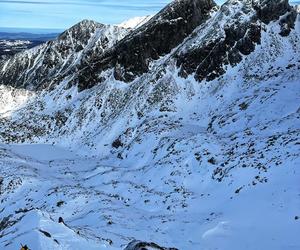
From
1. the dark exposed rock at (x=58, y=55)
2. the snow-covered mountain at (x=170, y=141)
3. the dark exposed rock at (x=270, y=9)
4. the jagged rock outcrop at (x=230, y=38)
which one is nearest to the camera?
the snow-covered mountain at (x=170, y=141)

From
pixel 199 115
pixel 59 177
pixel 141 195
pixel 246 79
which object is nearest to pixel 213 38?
pixel 246 79

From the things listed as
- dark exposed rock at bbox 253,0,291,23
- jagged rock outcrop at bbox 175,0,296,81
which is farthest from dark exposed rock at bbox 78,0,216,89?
dark exposed rock at bbox 253,0,291,23

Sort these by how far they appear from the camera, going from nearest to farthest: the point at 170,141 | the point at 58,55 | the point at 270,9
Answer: the point at 170,141 → the point at 270,9 → the point at 58,55

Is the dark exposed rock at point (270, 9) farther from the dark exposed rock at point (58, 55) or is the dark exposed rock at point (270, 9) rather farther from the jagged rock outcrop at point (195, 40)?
the dark exposed rock at point (58, 55)

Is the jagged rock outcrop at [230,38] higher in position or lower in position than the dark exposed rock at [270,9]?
lower

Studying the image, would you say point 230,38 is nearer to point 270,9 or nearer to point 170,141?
point 270,9

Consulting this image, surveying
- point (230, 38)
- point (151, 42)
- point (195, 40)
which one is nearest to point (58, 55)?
point (151, 42)

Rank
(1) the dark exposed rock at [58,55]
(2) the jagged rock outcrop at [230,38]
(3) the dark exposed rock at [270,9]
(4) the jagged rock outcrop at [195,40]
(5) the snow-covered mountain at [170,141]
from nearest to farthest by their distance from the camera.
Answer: (5) the snow-covered mountain at [170,141]
(2) the jagged rock outcrop at [230,38]
(4) the jagged rock outcrop at [195,40]
(3) the dark exposed rock at [270,9]
(1) the dark exposed rock at [58,55]

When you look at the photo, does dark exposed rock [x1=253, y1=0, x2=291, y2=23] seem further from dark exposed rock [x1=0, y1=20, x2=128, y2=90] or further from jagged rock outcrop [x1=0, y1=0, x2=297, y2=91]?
dark exposed rock [x1=0, y1=20, x2=128, y2=90]

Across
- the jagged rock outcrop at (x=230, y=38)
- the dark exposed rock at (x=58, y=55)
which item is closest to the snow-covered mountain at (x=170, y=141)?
the jagged rock outcrop at (x=230, y=38)

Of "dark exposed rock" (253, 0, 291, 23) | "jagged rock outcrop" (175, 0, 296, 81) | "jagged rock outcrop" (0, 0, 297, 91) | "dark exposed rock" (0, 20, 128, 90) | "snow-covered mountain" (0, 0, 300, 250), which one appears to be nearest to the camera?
"snow-covered mountain" (0, 0, 300, 250)
